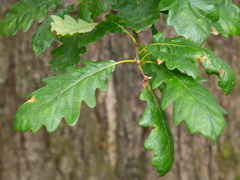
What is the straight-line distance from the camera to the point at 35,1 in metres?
1.23

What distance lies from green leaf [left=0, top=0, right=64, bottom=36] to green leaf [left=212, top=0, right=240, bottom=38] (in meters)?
0.57

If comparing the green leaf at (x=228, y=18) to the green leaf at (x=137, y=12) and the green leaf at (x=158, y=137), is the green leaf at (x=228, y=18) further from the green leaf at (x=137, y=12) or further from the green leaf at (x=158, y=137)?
the green leaf at (x=158, y=137)

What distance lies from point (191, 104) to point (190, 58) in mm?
137

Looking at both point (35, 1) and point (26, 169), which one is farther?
point (26, 169)

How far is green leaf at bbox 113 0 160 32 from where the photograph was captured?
3.48 ft

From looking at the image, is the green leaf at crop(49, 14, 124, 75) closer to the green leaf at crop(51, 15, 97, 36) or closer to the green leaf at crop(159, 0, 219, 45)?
the green leaf at crop(51, 15, 97, 36)

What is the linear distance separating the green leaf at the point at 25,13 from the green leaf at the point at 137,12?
0.27 metres

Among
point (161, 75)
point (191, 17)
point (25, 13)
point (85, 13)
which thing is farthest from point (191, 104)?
point (25, 13)

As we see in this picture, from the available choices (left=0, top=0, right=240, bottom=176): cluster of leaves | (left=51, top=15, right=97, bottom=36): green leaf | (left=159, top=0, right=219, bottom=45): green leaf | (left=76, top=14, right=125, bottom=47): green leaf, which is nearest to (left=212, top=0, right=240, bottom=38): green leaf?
(left=0, top=0, right=240, bottom=176): cluster of leaves

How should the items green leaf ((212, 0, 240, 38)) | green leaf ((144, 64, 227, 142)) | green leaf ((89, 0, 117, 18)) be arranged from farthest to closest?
green leaf ((212, 0, 240, 38)), green leaf ((89, 0, 117, 18)), green leaf ((144, 64, 227, 142))

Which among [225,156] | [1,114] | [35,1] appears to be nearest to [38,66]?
[1,114]

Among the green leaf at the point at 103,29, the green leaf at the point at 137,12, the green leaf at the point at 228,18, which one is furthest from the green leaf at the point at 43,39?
the green leaf at the point at 228,18

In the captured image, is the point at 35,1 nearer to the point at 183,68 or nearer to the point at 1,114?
the point at 183,68

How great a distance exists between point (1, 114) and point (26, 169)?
49 centimetres
